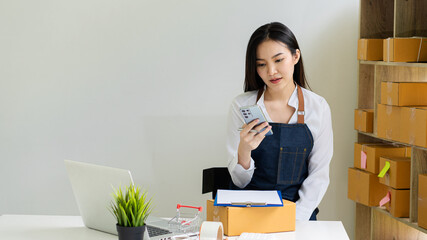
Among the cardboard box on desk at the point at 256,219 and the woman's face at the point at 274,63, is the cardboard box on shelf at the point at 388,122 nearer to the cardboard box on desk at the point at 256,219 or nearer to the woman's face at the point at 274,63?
the woman's face at the point at 274,63

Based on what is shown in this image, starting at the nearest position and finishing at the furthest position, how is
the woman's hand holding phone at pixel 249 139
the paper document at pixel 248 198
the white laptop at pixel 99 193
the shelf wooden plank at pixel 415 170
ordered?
the white laptop at pixel 99 193
the paper document at pixel 248 198
the woman's hand holding phone at pixel 249 139
the shelf wooden plank at pixel 415 170

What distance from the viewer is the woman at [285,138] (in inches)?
105

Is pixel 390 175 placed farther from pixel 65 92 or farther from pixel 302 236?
pixel 65 92

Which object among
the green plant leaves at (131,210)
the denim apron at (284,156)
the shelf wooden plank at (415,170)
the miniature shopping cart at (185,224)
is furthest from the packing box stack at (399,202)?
the green plant leaves at (131,210)

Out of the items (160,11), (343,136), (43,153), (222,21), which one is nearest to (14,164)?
(43,153)

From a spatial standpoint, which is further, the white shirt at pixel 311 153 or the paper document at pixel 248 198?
the white shirt at pixel 311 153

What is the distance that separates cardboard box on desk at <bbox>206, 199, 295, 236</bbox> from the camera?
6.77ft

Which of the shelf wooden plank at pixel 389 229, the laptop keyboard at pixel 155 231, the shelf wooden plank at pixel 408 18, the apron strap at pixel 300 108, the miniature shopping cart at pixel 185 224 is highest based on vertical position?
the shelf wooden plank at pixel 408 18

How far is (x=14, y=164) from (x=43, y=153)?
21 cm

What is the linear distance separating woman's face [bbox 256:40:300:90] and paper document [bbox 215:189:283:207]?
644 mm

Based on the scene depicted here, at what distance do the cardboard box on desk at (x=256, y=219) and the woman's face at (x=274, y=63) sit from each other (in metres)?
0.73

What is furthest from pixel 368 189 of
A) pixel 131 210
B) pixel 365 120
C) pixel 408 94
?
pixel 131 210

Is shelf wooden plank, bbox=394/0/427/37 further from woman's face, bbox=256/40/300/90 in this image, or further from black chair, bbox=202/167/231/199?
black chair, bbox=202/167/231/199

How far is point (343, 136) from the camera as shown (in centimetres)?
371
